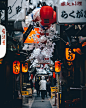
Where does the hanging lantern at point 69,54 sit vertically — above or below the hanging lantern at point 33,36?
below

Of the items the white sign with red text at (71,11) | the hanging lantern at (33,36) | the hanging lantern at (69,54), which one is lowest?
the hanging lantern at (69,54)

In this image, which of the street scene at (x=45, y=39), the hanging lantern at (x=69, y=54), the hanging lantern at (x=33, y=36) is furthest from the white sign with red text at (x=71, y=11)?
the hanging lantern at (x=69, y=54)

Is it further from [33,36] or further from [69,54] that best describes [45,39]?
[69,54]

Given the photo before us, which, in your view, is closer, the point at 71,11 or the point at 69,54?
the point at 71,11

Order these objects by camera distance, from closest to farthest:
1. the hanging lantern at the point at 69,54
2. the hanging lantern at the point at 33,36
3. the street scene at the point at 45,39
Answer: the street scene at the point at 45,39 < the hanging lantern at the point at 33,36 < the hanging lantern at the point at 69,54

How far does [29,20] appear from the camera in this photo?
11.1 metres

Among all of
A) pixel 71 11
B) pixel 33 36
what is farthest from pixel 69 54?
pixel 71 11

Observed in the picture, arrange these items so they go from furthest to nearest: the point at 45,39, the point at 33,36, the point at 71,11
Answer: the point at 45,39 → the point at 33,36 → the point at 71,11

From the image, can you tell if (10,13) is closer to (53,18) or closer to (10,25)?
(53,18)

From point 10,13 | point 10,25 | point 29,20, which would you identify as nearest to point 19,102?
point 10,25

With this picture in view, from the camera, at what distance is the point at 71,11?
902 cm

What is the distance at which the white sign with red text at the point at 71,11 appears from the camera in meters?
8.97

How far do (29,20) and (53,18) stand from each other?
2.73m

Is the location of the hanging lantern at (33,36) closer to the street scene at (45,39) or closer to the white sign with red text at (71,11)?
the street scene at (45,39)
